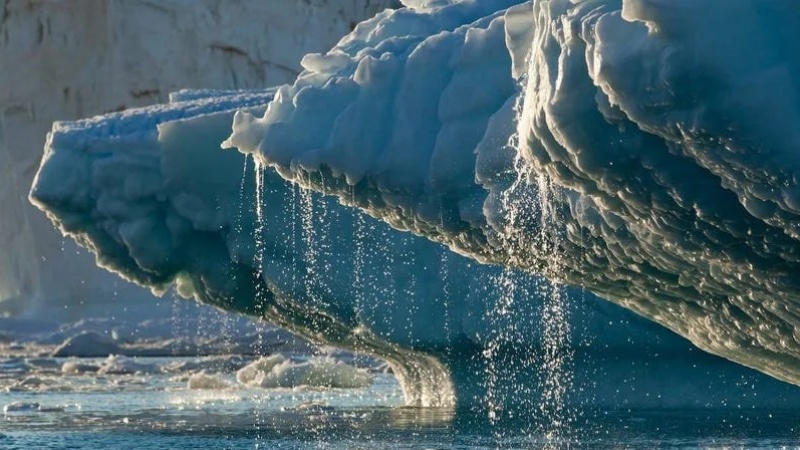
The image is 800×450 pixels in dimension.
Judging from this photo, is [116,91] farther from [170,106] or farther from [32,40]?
[170,106]

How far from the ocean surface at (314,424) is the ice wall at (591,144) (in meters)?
0.73

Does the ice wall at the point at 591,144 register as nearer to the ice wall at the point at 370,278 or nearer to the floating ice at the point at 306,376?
the ice wall at the point at 370,278

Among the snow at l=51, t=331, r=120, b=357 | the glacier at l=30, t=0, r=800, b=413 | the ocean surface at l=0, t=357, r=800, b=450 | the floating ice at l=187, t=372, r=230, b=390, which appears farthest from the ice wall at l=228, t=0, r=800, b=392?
the snow at l=51, t=331, r=120, b=357

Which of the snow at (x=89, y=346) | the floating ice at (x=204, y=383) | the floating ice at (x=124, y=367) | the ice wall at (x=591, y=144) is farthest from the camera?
the snow at (x=89, y=346)

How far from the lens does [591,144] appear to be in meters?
5.57

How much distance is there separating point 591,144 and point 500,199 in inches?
88.9

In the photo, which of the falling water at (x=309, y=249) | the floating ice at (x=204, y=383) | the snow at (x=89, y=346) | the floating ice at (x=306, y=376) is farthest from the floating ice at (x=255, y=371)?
the snow at (x=89, y=346)

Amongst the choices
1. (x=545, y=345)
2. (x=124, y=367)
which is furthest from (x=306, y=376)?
(x=545, y=345)

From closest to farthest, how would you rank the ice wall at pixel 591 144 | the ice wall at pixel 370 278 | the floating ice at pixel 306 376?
the ice wall at pixel 591 144, the ice wall at pixel 370 278, the floating ice at pixel 306 376

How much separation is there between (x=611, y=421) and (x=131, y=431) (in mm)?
2963

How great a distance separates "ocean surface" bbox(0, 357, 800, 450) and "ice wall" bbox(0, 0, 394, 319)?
34.1 feet

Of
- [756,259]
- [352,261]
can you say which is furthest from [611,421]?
[756,259]

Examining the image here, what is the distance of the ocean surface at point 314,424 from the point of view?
8562 mm

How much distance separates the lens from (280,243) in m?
11.6
